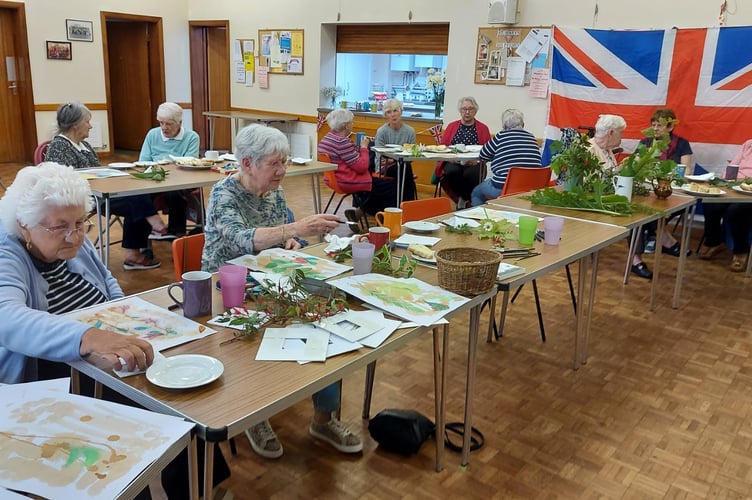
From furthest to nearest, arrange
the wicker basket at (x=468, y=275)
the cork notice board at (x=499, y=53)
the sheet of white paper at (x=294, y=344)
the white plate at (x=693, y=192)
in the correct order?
the cork notice board at (x=499, y=53), the white plate at (x=693, y=192), the wicker basket at (x=468, y=275), the sheet of white paper at (x=294, y=344)

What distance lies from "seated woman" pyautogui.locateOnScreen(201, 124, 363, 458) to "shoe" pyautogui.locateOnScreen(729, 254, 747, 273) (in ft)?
13.1

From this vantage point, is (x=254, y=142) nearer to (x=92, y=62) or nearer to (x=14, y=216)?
(x=14, y=216)

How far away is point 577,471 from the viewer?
7.64ft

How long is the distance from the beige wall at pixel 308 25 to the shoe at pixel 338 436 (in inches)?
203

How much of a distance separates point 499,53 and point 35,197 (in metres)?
6.07

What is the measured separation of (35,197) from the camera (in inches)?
64.2

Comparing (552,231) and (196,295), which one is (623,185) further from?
(196,295)

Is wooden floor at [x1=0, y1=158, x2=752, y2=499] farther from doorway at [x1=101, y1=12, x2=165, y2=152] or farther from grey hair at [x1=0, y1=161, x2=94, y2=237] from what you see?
doorway at [x1=101, y1=12, x2=165, y2=152]

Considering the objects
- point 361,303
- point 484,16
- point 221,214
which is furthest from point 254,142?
point 484,16

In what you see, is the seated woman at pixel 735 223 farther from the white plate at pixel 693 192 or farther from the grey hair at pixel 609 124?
the grey hair at pixel 609 124

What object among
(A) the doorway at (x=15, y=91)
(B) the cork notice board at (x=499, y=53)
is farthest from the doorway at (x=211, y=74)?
(B) the cork notice board at (x=499, y=53)

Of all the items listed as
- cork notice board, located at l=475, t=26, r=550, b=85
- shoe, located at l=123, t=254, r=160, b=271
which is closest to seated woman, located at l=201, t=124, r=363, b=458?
shoe, located at l=123, t=254, r=160, b=271

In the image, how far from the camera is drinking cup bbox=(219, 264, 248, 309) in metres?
1.71

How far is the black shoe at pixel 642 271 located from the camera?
4707mm
